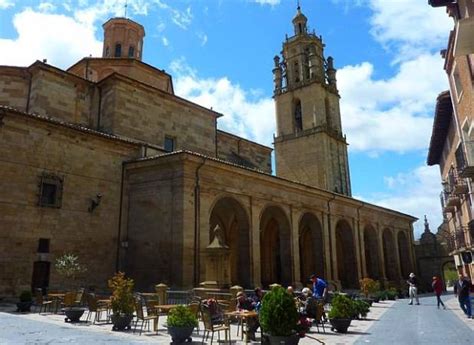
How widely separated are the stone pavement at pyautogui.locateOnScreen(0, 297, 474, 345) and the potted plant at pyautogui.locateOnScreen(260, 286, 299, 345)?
1.13m

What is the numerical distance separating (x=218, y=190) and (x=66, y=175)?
704 cm

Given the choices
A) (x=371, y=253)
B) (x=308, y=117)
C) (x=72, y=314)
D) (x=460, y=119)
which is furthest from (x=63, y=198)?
(x=308, y=117)

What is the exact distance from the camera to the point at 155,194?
18625 millimetres

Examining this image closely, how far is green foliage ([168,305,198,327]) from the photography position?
337 inches

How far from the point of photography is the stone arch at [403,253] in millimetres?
37906

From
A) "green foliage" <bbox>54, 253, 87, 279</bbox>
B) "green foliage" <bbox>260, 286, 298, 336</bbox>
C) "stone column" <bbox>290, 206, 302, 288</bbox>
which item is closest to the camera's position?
"green foliage" <bbox>260, 286, 298, 336</bbox>

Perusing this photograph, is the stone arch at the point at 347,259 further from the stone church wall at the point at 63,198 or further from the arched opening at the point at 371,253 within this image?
the stone church wall at the point at 63,198

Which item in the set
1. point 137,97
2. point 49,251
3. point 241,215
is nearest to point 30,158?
point 49,251

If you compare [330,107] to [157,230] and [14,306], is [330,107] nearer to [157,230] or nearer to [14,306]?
[157,230]

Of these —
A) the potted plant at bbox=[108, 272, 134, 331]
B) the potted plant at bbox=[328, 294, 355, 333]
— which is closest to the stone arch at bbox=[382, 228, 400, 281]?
the potted plant at bbox=[328, 294, 355, 333]

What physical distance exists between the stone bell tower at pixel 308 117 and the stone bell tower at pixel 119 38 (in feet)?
65.7

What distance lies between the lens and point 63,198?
17.7 meters

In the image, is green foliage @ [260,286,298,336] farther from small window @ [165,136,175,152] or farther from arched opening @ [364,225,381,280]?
arched opening @ [364,225,381,280]

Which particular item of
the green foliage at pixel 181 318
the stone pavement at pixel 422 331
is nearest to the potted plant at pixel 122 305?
the green foliage at pixel 181 318
